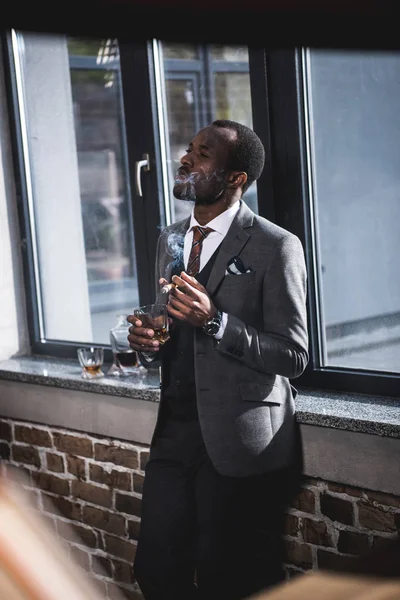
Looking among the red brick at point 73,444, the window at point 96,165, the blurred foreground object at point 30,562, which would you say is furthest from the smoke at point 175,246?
the blurred foreground object at point 30,562

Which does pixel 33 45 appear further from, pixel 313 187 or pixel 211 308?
pixel 211 308

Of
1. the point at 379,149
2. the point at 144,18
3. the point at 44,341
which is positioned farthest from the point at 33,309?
the point at 144,18

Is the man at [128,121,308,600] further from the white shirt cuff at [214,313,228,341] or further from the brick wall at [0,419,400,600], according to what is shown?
the brick wall at [0,419,400,600]

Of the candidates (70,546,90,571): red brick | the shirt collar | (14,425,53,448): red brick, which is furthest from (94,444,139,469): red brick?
the shirt collar

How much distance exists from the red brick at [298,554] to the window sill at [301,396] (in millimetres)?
437

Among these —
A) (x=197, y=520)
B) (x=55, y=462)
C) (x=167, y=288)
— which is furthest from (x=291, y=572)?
(x=55, y=462)

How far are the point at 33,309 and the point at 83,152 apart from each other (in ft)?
2.74

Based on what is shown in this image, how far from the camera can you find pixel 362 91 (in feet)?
7.75

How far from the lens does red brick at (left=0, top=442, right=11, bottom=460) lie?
11.5 ft

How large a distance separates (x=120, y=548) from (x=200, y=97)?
197 cm

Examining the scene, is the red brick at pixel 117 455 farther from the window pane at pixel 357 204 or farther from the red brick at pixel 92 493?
the window pane at pixel 357 204

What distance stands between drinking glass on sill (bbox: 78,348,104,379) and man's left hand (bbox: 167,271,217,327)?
1.10 meters

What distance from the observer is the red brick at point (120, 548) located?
2.95m

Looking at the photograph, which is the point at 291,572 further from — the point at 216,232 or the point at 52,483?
the point at 52,483
